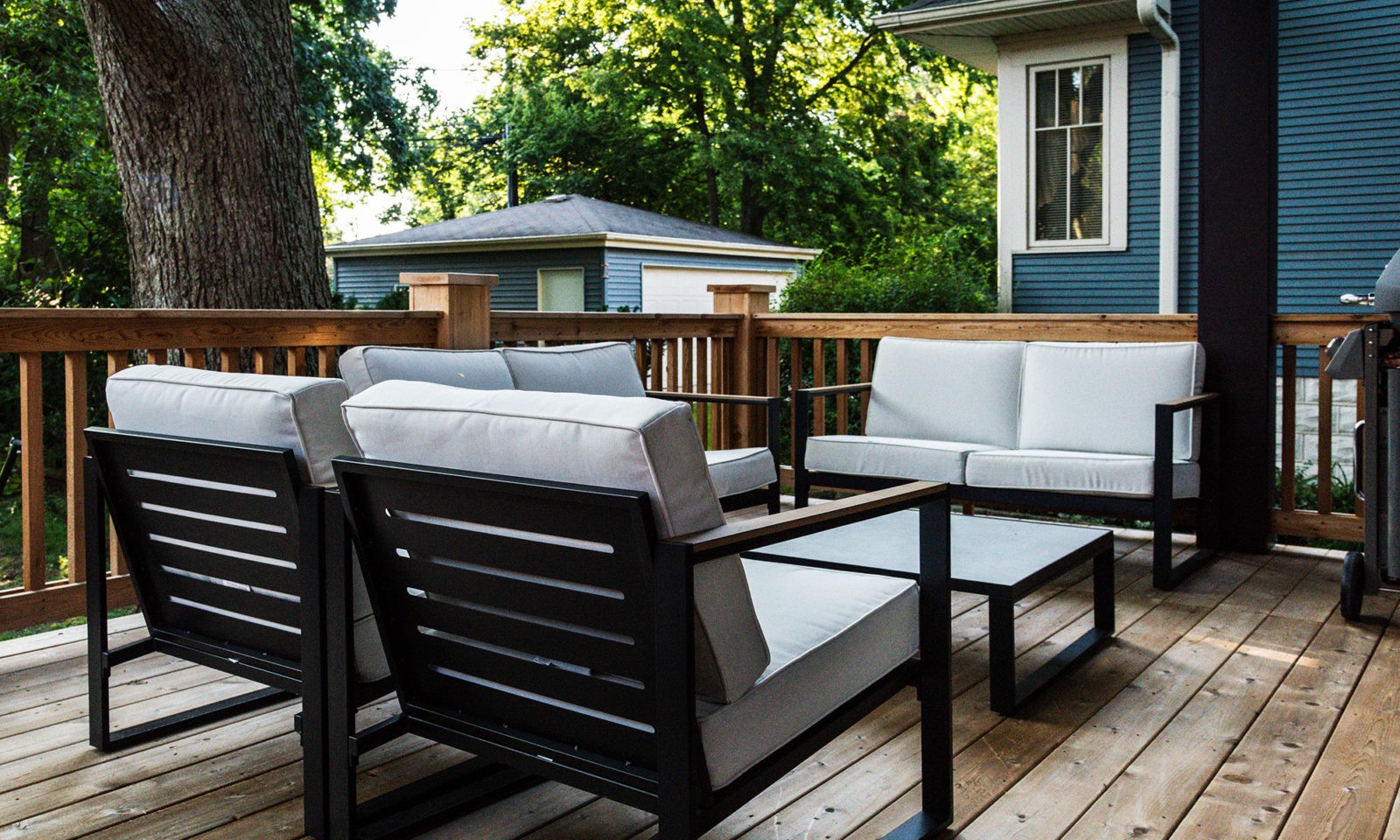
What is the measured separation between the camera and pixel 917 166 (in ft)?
65.1

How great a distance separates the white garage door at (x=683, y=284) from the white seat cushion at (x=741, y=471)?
11531mm

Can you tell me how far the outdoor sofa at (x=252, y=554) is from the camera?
77.5 inches

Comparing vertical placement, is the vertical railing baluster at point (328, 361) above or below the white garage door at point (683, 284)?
below

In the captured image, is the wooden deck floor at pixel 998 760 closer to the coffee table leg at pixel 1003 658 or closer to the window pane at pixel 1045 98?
the coffee table leg at pixel 1003 658

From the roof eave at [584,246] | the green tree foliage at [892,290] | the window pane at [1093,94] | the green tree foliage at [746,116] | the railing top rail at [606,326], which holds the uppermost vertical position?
the green tree foliage at [746,116]

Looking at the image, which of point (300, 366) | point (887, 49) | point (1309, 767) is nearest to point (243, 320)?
point (300, 366)

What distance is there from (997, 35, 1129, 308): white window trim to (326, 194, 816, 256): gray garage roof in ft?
21.6

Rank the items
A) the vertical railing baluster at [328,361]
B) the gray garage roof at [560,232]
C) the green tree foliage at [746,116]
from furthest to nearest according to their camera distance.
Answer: the green tree foliage at [746,116], the gray garage roof at [560,232], the vertical railing baluster at [328,361]

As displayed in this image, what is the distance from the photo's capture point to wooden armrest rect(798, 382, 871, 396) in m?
4.72

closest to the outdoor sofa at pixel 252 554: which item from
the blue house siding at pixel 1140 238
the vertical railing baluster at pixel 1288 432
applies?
the vertical railing baluster at pixel 1288 432

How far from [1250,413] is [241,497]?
386cm

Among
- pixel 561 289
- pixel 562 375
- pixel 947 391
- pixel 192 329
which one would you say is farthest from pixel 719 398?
pixel 561 289

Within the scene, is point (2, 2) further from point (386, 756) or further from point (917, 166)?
point (917, 166)

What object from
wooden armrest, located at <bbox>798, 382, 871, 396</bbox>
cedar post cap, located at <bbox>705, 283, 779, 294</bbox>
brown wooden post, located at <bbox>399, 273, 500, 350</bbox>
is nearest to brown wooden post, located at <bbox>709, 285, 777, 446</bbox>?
cedar post cap, located at <bbox>705, 283, 779, 294</bbox>
